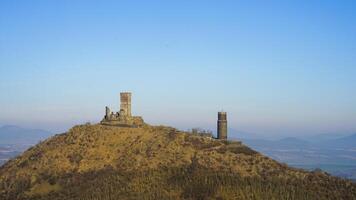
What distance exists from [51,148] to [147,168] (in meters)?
14.0

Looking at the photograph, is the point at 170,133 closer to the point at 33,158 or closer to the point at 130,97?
the point at 130,97

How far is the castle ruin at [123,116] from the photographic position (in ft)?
221

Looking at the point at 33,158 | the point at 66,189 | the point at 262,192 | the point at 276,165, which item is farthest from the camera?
the point at 33,158

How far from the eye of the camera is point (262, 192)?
47.0 meters

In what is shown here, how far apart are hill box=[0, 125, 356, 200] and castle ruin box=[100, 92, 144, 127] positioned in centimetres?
260

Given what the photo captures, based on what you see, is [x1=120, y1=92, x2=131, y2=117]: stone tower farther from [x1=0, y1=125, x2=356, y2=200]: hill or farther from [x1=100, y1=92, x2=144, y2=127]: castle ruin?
[x1=0, y1=125, x2=356, y2=200]: hill

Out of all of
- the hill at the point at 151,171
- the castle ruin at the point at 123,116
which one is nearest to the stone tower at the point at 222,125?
the hill at the point at 151,171

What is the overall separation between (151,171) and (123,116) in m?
15.6

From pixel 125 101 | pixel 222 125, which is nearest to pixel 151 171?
pixel 222 125

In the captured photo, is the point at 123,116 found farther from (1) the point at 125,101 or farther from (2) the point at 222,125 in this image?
(2) the point at 222,125

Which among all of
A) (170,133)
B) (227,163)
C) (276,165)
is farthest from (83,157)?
(276,165)

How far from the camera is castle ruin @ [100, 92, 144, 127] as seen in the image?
2653 inches

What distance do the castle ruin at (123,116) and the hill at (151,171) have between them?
2.60 m

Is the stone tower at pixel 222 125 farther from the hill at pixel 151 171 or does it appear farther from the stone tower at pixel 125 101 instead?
the stone tower at pixel 125 101
